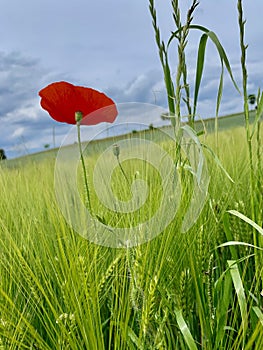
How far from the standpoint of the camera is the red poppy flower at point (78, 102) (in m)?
0.53

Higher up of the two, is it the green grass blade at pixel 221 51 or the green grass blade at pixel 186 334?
→ the green grass blade at pixel 221 51

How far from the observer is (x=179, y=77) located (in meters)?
0.47

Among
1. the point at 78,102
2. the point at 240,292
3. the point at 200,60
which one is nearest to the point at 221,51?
the point at 200,60

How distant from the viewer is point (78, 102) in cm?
54

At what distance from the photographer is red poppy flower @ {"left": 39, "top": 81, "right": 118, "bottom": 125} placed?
1.75 feet

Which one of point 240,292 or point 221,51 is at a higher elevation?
point 221,51

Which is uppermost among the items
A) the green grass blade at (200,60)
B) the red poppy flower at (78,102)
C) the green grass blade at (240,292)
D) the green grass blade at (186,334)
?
the green grass blade at (200,60)

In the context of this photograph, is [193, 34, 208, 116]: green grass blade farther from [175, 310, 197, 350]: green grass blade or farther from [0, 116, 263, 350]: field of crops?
[175, 310, 197, 350]: green grass blade

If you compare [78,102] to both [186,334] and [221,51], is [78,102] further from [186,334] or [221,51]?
[186,334]

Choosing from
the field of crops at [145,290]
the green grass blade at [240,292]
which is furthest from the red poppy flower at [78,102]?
the green grass blade at [240,292]

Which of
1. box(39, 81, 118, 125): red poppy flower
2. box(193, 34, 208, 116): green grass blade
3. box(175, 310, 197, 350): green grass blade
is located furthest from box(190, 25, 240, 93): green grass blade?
box(175, 310, 197, 350): green grass blade

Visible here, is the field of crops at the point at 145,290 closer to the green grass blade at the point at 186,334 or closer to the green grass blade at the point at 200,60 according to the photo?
the green grass blade at the point at 186,334

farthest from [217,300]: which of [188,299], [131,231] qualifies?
[131,231]

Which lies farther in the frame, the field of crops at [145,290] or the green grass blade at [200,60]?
the green grass blade at [200,60]
